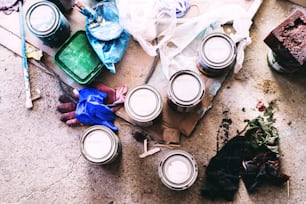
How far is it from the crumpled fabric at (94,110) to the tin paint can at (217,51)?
0.50 meters

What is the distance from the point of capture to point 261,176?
1876 mm

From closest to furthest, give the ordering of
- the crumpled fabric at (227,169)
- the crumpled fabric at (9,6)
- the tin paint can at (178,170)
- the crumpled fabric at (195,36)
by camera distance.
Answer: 1. the tin paint can at (178,170)
2. the crumpled fabric at (227,169)
3. the crumpled fabric at (195,36)
4. the crumpled fabric at (9,6)

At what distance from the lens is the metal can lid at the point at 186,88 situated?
1.79m

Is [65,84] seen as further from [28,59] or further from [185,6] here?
[185,6]

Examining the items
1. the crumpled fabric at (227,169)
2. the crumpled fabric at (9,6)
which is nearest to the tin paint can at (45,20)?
the crumpled fabric at (9,6)

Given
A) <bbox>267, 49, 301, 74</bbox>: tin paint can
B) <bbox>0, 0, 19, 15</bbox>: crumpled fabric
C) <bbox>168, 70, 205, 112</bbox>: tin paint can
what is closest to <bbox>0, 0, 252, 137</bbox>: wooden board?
<bbox>0, 0, 19, 15</bbox>: crumpled fabric

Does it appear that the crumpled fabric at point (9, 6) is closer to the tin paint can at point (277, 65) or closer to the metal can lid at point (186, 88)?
the metal can lid at point (186, 88)

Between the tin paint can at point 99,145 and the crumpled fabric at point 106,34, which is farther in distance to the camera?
the crumpled fabric at point 106,34

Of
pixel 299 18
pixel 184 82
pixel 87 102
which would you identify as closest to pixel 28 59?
pixel 87 102

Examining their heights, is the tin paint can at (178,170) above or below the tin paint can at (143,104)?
below

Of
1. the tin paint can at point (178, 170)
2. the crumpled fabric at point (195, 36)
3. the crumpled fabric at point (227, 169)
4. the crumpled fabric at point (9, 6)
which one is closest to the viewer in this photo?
the tin paint can at point (178, 170)

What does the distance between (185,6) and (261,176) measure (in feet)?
2.86

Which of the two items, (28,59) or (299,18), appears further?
(28,59)

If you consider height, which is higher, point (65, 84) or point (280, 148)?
point (65, 84)
